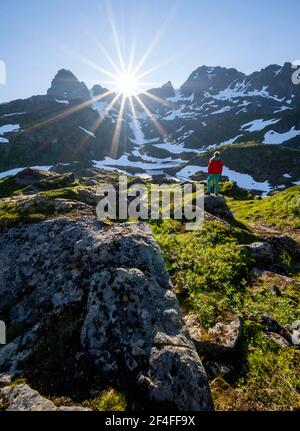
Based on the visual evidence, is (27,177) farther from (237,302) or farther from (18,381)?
(18,381)

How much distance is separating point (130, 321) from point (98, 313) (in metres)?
0.86

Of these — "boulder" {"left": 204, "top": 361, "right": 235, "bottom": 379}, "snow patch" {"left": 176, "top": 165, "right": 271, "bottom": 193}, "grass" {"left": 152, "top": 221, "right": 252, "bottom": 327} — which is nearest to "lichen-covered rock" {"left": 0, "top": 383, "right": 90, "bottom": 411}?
"boulder" {"left": 204, "top": 361, "right": 235, "bottom": 379}

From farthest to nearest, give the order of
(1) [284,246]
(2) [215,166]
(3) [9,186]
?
(3) [9,186] → (2) [215,166] → (1) [284,246]

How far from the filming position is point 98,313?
7.26m

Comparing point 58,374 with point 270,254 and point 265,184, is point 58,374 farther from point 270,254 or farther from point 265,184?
point 265,184

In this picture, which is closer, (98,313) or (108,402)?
→ (108,402)

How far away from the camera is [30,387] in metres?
5.94

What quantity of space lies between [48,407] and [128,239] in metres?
5.04

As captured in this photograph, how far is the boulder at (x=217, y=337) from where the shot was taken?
24.9 feet

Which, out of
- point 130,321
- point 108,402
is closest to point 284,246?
point 130,321

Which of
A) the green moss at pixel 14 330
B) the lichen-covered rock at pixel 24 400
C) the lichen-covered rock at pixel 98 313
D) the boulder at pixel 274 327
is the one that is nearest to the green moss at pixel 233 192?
the lichen-covered rock at pixel 98 313

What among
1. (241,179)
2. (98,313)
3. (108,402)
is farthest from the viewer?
(241,179)

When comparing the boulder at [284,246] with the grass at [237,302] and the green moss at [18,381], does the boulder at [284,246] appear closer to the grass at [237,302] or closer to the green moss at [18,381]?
the grass at [237,302]
